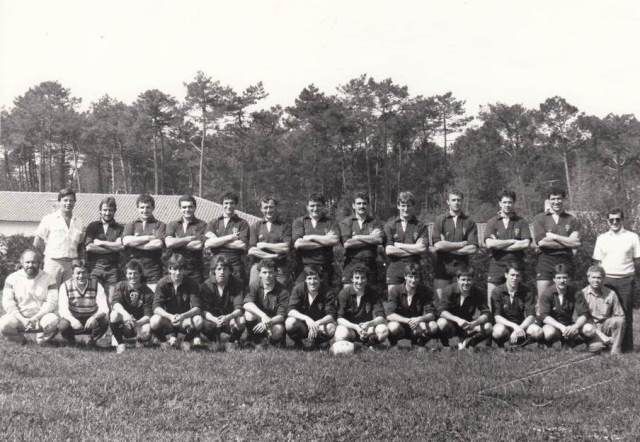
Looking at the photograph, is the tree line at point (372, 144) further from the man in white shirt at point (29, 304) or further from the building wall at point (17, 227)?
the man in white shirt at point (29, 304)

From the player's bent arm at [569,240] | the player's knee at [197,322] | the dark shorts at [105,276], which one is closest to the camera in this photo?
the player's knee at [197,322]

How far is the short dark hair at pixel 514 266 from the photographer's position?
7.64 m

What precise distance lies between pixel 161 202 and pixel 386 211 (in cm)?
1635

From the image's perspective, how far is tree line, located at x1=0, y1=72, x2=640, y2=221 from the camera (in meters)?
46.8

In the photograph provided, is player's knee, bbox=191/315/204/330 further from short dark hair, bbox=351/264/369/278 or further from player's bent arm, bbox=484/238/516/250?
player's bent arm, bbox=484/238/516/250

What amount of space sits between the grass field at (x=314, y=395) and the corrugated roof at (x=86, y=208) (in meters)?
36.1

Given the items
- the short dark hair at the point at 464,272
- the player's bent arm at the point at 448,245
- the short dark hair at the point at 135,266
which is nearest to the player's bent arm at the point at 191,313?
the short dark hair at the point at 135,266

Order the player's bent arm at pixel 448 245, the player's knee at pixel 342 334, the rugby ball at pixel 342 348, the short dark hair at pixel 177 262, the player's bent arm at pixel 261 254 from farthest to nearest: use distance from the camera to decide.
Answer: the player's bent arm at pixel 261 254 → the player's bent arm at pixel 448 245 → the short dark hair at pixel 177 262 → the player's knee at pixel 342 334 → the rugby ball at pixel 342 348

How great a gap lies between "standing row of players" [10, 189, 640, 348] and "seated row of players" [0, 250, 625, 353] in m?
0.22

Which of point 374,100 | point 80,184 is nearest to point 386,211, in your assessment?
point 374,100

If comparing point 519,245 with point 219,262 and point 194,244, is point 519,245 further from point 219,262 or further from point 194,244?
point 194,244

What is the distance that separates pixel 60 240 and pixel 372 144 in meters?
42.3

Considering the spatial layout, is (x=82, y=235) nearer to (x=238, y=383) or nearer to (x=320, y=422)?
(x=238, y=383)

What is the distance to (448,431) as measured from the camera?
4.42 metres
